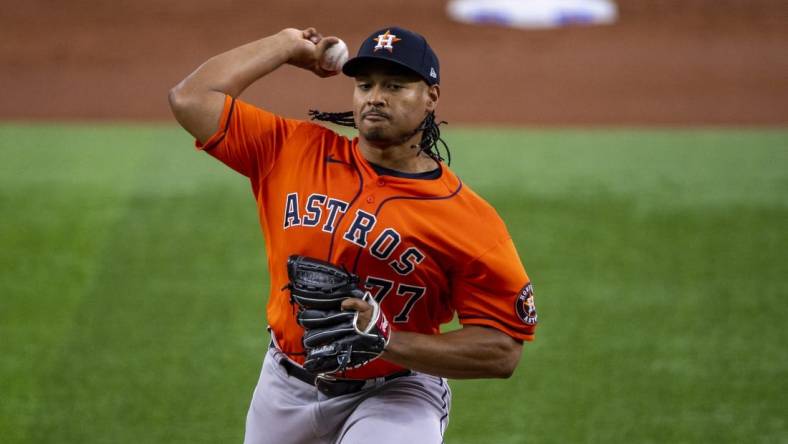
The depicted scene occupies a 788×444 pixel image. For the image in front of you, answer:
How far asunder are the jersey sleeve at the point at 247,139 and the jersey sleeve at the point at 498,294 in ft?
2.77

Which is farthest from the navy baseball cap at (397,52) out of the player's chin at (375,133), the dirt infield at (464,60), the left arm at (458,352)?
the dirt infield at (464,60)

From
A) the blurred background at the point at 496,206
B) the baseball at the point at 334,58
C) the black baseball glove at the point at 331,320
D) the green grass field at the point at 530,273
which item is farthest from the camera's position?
the blurred background at the point at 496,206

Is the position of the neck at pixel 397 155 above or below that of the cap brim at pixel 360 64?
below

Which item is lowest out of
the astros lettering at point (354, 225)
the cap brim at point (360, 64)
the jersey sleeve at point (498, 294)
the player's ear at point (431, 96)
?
the jersey sleeve at point (498, 294)

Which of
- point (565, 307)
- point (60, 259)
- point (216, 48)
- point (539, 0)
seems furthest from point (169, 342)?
point (539, 0)

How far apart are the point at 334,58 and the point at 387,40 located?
398 millimetres

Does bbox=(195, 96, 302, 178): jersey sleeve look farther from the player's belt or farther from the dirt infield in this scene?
the dirt infield

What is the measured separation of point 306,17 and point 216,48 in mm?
1513

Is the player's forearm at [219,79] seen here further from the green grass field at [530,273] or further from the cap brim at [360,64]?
the green grass field at [530,273]

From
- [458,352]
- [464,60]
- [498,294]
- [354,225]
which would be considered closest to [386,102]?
[354,225]

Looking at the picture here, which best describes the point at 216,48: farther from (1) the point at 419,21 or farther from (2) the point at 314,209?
(2) the point at 314,209

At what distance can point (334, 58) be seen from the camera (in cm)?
402

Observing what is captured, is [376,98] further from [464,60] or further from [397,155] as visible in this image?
[464,60]

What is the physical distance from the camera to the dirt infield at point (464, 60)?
1102 cm
